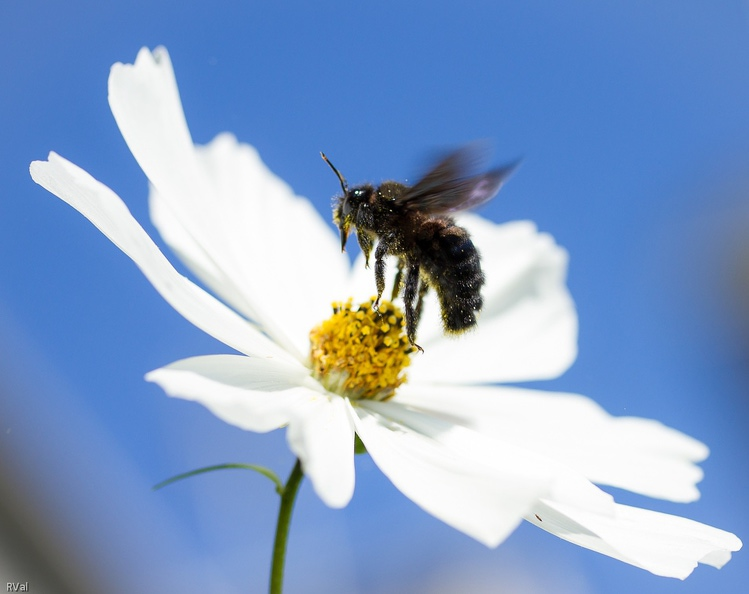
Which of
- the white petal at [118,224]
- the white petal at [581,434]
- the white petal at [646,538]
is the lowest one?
the white petal at [646,538]

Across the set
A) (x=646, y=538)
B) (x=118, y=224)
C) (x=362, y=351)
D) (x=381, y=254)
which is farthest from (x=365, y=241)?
(x=646, y=538)

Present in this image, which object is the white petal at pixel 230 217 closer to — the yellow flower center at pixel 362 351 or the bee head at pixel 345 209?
the yellow flower center at pixel 362 351

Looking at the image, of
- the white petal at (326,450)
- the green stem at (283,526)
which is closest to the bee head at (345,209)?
the white petal at (326,450)

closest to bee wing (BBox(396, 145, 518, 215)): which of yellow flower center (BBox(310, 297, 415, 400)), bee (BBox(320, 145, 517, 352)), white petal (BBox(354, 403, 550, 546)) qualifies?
bee (BBox(320, 145, 517, 352))

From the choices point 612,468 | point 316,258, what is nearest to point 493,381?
point 612,468

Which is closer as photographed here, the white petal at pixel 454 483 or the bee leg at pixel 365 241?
the white petal at pixel 454 483

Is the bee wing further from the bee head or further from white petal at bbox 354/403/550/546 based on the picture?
white petal at bbox 354/403/550/546

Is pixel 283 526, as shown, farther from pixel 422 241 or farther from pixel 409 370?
pixel 409 370
